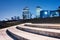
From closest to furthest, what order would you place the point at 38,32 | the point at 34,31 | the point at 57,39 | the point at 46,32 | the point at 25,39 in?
→ the point at 57,39 < the point at 25,39 < the point at 46,32 < the point at 38,32 < the point at 34,31

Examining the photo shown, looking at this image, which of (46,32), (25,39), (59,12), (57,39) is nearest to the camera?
(57,39)

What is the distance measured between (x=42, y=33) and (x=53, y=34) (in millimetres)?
764

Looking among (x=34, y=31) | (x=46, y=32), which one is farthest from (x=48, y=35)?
(x=34, y=31)

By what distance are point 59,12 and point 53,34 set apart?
47.0 ft

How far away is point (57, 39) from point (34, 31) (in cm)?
209

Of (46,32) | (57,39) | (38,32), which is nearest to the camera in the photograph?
(57,39)

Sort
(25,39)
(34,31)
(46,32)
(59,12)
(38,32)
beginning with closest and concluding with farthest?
(25,39), (46,32), (38,32), (34,31), (59,12)

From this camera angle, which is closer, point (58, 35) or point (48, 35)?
point (58, 35)

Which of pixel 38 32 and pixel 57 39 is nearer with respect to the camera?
pixel 57 39

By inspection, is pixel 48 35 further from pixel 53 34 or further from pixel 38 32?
pixel 38 32

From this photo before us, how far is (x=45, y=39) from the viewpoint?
4.06 meters

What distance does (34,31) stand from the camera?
593 centimetres

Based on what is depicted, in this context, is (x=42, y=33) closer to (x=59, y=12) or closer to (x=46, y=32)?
(x=46, y=32)

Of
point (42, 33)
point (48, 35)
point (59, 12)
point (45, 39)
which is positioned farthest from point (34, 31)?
point (59, 12)
